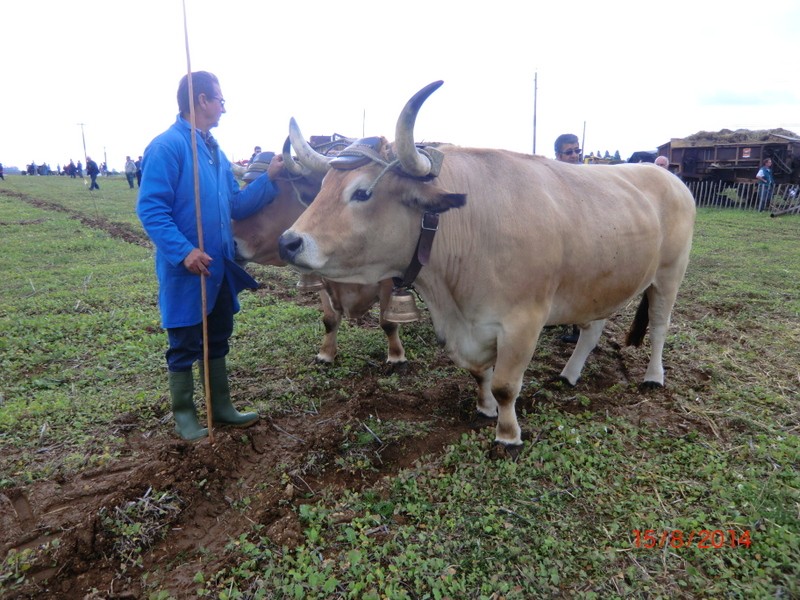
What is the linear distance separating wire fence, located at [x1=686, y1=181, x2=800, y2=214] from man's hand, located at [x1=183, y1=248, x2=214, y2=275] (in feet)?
65.3

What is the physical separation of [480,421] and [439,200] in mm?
1776

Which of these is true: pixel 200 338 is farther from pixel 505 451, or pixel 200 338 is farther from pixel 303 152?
pixel 505 451

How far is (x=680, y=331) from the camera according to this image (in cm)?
574

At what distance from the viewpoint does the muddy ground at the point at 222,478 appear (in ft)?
8.23

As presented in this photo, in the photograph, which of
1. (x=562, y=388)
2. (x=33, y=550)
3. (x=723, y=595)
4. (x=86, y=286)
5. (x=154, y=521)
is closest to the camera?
(x=723, y=595)

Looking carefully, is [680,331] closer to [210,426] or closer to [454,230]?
[454,230]

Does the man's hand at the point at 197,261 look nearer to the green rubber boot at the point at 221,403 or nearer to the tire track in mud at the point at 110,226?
the green rubber boot at the point at 221,403

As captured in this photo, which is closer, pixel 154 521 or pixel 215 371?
pixel 154 521

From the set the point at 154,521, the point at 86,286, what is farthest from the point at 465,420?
the point at 86,286

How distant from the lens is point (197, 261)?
3102 mm

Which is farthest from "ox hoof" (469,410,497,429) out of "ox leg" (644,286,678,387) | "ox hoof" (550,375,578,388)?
"ox leg" (644,286,678,387)

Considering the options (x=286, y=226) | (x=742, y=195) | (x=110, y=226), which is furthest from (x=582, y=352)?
(x=742, y=195)

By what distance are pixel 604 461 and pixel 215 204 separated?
3028mm
